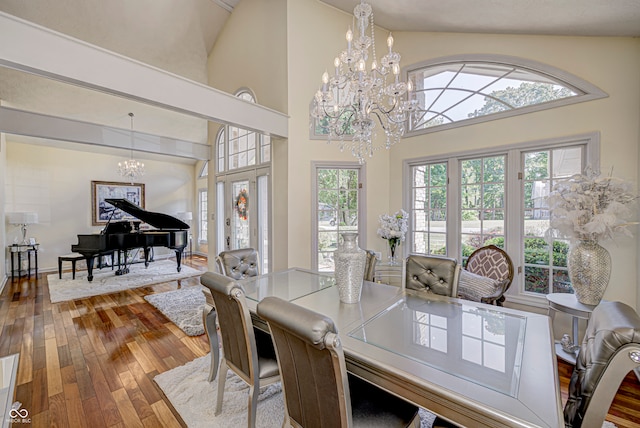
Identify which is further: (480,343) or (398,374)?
(480,343)

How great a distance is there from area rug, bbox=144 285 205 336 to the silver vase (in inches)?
153

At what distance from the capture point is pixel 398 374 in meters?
1.10

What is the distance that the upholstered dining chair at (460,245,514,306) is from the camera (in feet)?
8.88

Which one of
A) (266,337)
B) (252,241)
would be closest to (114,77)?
(266,337)

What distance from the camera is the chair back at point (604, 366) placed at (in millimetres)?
927

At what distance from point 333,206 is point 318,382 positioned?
9.84 ft

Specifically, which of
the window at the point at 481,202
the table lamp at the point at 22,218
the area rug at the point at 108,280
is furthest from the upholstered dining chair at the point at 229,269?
the table lamp at the point at 22,218

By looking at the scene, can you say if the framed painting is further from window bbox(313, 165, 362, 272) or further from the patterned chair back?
the patterned chair back

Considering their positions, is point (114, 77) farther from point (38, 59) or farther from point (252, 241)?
A: point (252, 241)

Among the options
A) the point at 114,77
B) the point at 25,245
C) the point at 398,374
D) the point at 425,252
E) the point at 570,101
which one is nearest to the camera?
the point at 398,374

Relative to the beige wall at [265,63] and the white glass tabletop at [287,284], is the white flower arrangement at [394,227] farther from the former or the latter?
the beige wall at [265,63]

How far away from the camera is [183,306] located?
407 centimetres

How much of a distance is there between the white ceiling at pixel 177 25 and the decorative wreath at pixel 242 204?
9.77ft

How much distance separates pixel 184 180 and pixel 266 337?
8.11 m
